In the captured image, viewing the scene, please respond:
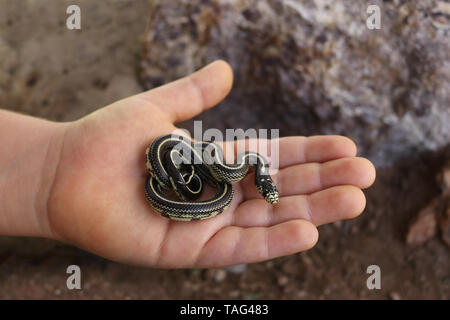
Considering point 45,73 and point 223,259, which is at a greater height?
point 45,73

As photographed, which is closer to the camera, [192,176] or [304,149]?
[304,149]

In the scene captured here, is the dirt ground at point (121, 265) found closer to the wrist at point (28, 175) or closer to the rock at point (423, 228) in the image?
the rock at point (423, 228)

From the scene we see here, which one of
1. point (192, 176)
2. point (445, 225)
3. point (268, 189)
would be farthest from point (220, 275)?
point (445, 225)

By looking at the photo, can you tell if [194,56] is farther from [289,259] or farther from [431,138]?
[431,138]

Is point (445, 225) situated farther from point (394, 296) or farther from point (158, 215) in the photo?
point (158, 215)

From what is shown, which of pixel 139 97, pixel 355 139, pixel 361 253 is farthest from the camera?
pixel 355 139

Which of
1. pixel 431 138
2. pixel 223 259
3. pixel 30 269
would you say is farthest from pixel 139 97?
pixel 431 138
